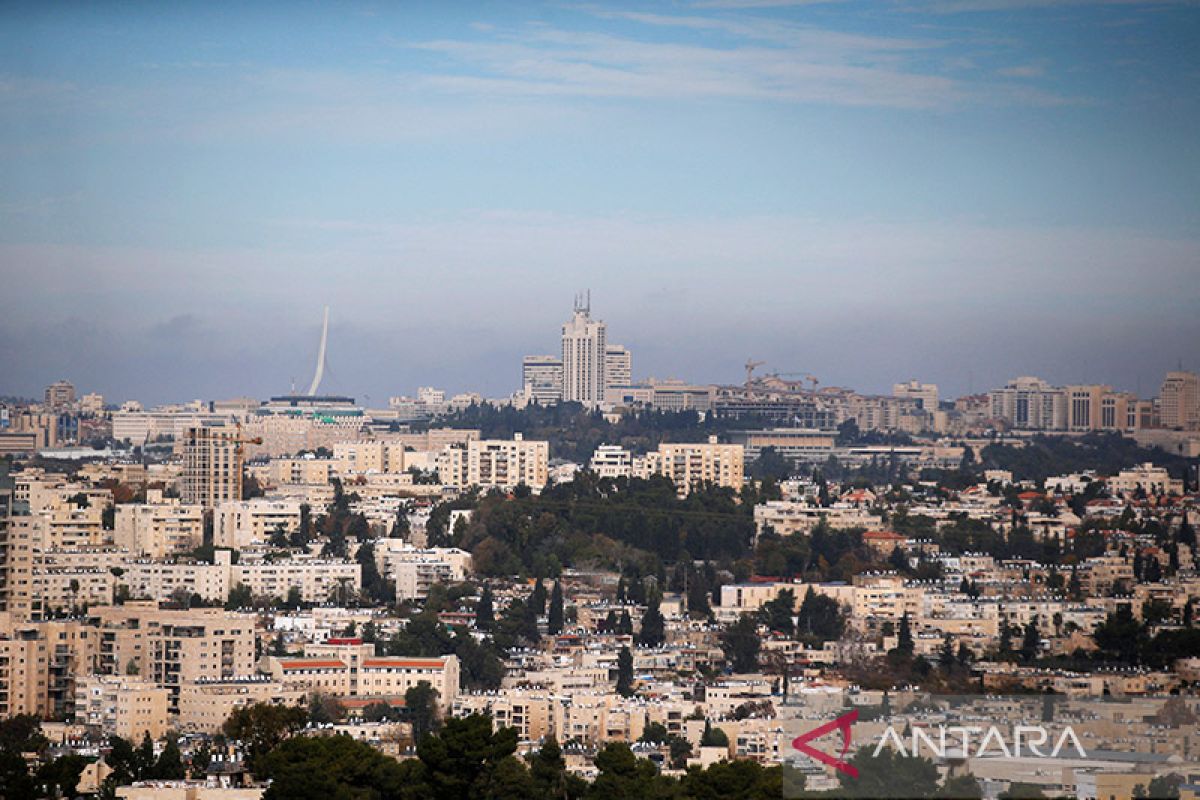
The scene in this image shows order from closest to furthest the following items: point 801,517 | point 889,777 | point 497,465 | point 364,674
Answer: point 889,777 < point 364,674 < point 801,517 < point 497,465

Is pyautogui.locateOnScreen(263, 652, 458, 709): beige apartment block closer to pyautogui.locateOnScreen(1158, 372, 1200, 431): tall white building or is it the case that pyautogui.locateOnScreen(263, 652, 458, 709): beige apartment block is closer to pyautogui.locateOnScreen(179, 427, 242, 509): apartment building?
pyautogui.locateOnScreen(1158, 372, 1200, 431): tall white building

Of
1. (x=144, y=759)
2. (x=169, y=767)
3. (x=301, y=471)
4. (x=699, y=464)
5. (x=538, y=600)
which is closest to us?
(x=169, y=767)

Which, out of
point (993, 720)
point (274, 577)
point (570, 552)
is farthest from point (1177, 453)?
point (993, 720)

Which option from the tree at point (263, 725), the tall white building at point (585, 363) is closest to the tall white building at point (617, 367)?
the tall white building at point (585, 363)

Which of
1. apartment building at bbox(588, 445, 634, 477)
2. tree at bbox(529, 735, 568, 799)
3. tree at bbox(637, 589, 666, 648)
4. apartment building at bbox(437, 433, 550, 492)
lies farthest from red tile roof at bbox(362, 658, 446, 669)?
apartment building at bbox(437, 433, 550, 492)

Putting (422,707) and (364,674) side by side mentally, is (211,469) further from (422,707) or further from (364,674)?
(422,707)

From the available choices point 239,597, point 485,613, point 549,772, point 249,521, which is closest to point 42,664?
point 239,597
